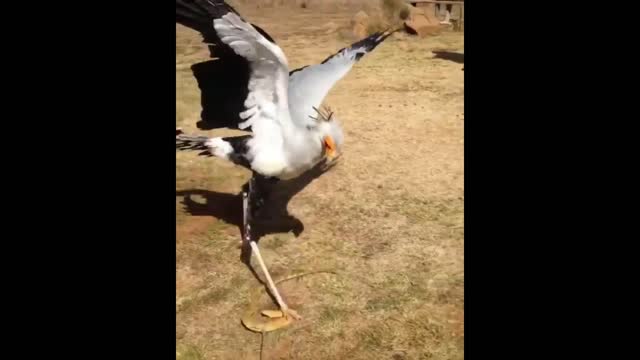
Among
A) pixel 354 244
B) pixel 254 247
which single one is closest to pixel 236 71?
pixel 254 247

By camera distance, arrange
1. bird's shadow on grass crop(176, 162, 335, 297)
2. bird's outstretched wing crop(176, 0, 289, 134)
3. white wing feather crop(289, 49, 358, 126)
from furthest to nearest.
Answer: bird's shadow on grass crop(176, 162, 335, 297), white wing feather crop(289, 49, 358, 126), bird's outstretched wing crop(176, 0, 289, 134)

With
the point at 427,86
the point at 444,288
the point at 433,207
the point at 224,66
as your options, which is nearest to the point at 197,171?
the point at 224,66

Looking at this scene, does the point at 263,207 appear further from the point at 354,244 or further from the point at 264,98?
the point at 264,98

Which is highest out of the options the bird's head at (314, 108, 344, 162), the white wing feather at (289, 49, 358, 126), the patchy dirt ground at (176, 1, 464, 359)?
the white wing feather at (289, 49, 358, 126)

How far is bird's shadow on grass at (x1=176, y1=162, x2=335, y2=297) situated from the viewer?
343 centimetres

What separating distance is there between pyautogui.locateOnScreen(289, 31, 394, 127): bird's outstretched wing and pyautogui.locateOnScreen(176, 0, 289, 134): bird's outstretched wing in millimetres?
182

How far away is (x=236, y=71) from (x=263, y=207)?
1.07 m

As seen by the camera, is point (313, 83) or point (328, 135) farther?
point (313, 83)

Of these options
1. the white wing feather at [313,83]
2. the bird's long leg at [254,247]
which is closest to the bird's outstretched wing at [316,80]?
the white wing feather at [313,83]

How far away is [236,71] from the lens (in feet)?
9.29

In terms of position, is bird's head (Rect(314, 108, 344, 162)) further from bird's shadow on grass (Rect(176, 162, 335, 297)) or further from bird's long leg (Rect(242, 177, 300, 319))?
bird's shadow on grass (Rect(176, 162, 335, 297))

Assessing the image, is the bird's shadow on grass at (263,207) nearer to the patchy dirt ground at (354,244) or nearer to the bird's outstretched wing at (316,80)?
the patchy dirt ground at (354,244)

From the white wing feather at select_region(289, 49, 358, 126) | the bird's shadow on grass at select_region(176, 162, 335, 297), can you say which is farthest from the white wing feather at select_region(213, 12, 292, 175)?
the bird's shadow on grass at select_region(176, 162, 335, 297)

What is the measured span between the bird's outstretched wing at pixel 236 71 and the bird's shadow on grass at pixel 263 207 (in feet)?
2.20
